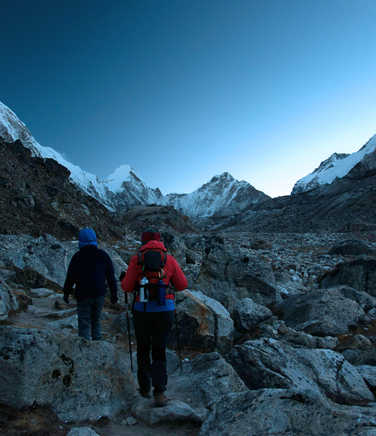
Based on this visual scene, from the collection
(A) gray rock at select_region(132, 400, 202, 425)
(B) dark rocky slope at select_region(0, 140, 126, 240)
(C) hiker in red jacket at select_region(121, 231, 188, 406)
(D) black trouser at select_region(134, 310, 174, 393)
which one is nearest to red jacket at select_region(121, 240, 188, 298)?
(C) hiker in red jacket at select_region(121, 231, 188, 406)

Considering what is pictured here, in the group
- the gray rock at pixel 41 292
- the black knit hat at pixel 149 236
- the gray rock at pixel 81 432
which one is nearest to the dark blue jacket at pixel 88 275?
the black knit hat at pixel 149 236

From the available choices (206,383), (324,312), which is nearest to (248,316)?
(324,312)

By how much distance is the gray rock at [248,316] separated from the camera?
384 inches

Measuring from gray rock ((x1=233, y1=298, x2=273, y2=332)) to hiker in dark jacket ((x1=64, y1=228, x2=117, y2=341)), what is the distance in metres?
5.34

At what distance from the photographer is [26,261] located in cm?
1432

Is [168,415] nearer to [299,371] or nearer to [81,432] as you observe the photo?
[81,432]

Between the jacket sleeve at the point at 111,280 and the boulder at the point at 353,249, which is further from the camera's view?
the boulder at the point at 353,249

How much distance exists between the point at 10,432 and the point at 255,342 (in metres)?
4.91

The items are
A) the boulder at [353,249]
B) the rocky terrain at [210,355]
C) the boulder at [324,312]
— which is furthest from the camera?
the boulder at [353,249]

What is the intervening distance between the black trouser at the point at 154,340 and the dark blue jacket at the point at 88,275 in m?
1.68

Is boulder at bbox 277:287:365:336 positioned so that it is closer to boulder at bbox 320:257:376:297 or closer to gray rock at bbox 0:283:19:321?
boulder at bbox 320:257:376:297

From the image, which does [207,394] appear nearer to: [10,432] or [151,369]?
[151,369]

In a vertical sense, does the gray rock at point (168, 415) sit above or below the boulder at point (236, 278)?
below

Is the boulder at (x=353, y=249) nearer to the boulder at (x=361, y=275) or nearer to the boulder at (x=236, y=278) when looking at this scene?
the boulder at (x=361, y=275)
